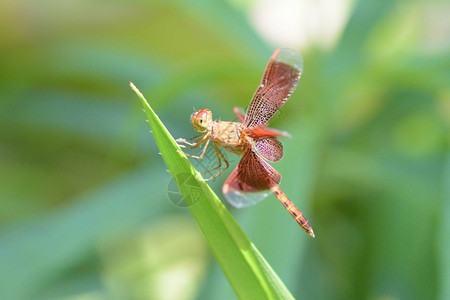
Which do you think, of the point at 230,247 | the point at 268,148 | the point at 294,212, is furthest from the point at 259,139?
the point at 230,247

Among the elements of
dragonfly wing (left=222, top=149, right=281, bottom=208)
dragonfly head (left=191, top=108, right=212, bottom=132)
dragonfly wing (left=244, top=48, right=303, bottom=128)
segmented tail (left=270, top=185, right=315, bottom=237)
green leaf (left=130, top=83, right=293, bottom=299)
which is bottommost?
green leaf (left=130, top=83, right=293, bottom=299)

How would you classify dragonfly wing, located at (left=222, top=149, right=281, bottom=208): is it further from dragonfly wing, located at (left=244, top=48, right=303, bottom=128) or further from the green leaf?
the green leaf

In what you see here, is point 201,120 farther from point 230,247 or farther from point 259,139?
point 230,247

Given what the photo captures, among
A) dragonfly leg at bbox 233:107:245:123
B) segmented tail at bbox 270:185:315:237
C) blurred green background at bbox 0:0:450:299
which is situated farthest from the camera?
blurred green background at bbox 0:0:450:299

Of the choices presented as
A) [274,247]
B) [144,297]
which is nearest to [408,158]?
[274,247]

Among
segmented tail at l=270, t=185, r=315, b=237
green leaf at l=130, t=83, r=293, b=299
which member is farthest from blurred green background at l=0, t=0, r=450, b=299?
green leaf at l=130, t=83, r=293, b=299

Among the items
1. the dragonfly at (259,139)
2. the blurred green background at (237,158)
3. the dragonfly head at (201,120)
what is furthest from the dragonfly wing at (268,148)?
the blurred green background at (237,158)

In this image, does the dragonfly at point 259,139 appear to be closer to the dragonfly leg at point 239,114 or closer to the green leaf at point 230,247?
the dragonfly leg at point 239,114
